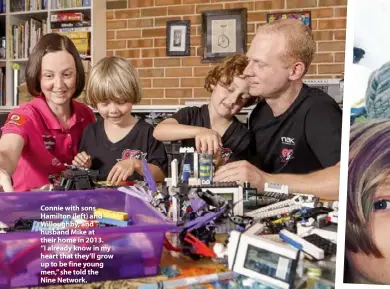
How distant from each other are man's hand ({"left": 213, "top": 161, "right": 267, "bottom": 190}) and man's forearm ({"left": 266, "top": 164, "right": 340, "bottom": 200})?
A: 28 millimetres

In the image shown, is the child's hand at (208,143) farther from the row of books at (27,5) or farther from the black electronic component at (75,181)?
the row of books at (27,5)

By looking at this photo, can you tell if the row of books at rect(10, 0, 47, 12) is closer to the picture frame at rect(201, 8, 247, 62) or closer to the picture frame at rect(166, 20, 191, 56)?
the picture frame at rect(166, 20, 191, 56)

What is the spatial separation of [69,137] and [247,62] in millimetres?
487

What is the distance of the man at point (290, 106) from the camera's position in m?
1.01

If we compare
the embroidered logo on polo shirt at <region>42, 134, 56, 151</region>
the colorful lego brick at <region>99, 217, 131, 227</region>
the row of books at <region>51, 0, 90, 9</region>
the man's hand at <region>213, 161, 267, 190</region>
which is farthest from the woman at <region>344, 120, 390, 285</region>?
the row of books at <region>51, 0, 90, 9</region>

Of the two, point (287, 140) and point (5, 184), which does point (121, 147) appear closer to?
point (287, 140)

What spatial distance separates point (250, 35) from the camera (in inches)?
99.5

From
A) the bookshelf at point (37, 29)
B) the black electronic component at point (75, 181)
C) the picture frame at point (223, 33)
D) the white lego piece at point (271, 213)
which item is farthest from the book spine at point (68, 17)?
the white lego piece at point (271, 213)

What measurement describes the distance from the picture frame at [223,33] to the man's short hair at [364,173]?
7.13 ft

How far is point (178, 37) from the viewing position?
265 centimetres

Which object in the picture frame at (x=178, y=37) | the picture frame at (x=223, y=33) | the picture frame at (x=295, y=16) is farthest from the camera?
the picture frame at (x=178, y=37)

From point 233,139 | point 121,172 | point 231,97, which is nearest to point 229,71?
point 231,97

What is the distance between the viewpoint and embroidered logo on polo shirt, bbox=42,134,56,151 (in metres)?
1.08

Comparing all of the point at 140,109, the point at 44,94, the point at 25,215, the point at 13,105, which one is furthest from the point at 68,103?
the point at 13,105
